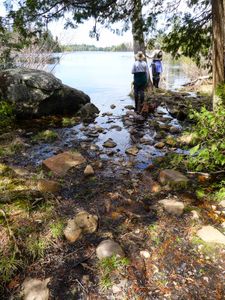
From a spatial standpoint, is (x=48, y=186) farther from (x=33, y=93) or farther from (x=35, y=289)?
(x=33, y=93)

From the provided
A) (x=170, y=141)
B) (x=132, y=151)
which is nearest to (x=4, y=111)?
(x=132, y=151)

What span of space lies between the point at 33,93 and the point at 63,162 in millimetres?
4170

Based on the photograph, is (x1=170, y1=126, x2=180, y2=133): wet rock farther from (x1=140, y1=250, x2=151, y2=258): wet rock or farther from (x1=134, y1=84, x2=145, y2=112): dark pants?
(x1=140, y1=250, x2=151, y2=258): wet rock

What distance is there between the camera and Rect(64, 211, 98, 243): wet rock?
9.73ft

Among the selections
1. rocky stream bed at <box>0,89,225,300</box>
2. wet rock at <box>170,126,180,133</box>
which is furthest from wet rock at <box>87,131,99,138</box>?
wet rock at <box>170,126,180,133</box>

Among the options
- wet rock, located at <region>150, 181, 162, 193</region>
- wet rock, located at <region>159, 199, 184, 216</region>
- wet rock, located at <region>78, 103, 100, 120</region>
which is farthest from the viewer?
wet rock, located at <region>78, 103, 100, 120</region>

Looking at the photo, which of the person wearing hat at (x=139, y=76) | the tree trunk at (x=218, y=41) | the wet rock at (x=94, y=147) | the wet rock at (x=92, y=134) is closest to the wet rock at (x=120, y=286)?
the tree trunk at (x=218, y=41)

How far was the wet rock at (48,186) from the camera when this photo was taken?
375 cm

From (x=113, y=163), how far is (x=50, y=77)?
5.09 metres

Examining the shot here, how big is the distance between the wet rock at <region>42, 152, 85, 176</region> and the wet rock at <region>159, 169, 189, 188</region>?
63.7 inches

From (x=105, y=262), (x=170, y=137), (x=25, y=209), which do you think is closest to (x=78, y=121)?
(x=170, y=137)

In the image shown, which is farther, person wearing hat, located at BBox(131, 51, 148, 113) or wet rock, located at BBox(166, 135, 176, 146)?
person wearing hat, located at BBox(131, 51, 148, 113)

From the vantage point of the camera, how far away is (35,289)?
2.40 meters

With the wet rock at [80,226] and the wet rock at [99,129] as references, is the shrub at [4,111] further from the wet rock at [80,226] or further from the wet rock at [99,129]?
the wet rock at [80,226]
